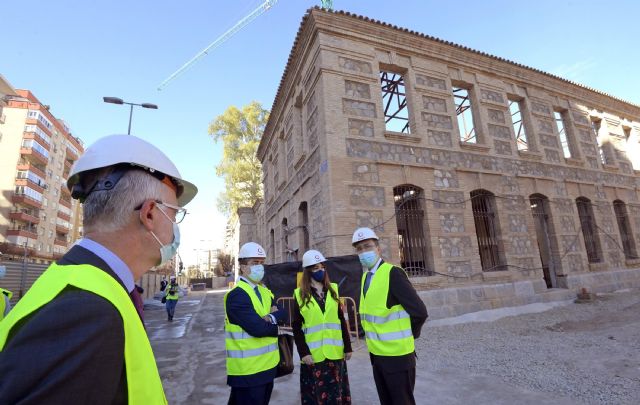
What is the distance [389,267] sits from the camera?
351cm

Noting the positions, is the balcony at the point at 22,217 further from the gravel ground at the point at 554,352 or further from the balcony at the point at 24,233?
the gravel ground at the point at 554,352

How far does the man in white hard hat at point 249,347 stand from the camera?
124 inches

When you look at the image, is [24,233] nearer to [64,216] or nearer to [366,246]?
[64,216]

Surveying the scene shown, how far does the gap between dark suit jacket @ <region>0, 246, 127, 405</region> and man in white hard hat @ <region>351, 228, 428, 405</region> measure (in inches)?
110

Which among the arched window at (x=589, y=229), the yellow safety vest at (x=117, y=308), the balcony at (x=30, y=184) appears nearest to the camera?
the yellow safety vest at (x=117, y=308)

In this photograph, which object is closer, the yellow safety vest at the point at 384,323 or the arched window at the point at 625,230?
the yellow safety vest at the point at 384,323

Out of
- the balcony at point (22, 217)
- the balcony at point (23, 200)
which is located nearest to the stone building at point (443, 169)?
the balcony at point (22, 217)

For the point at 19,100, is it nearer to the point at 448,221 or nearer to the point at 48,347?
the point at 448,221

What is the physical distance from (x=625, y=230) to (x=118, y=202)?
20.8m

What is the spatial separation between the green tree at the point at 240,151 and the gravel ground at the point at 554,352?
21.7m

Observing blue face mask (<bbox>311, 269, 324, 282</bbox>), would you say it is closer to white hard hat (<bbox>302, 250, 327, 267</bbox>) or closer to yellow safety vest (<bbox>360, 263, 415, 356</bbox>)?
white hard hat (<bbox>302, 250, 327, 267</bbox>)

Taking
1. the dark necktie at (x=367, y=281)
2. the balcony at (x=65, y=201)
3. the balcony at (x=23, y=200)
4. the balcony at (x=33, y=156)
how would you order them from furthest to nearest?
the balcony at (x=65, y=201) < the balcony at (x=33, y=156) < the balcony at (x=23, y=200) < the dark necktie at (x=367, y=281)

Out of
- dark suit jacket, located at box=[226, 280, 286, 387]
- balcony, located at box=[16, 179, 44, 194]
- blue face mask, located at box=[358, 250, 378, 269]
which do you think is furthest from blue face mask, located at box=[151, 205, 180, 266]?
balcony, located at box=[16, 179, 44, 194]

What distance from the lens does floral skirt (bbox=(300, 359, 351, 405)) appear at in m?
3.62
